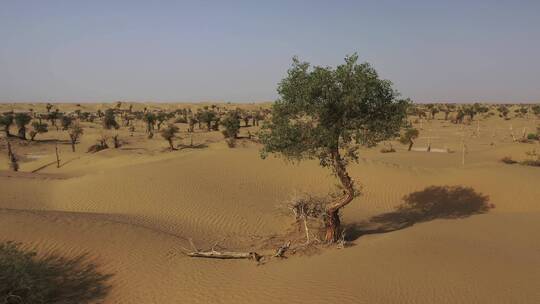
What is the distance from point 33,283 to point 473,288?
9895mm

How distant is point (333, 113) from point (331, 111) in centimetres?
10

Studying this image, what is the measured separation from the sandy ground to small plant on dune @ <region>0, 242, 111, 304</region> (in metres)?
0.39

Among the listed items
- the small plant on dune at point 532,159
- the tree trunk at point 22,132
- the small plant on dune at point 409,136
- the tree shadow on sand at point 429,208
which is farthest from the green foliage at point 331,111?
the tree trunk at point 22,132

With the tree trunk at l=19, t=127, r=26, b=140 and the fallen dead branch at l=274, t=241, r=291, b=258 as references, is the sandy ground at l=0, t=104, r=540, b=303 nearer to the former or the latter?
the fallen dead branch at l=274, t=241, r=291, b=258

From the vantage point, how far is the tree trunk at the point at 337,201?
12.9 meters

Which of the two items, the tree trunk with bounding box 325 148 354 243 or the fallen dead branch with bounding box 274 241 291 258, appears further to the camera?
the tree trunk with bounding box 325 148 354 243

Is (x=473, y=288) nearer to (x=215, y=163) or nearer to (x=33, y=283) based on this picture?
(x=33, y=283)

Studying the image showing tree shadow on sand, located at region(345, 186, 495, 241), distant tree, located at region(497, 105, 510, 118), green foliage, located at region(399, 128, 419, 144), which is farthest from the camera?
distant tree, located at region(497, 105, 510, 118)

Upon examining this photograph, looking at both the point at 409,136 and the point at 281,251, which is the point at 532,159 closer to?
the point at 409,136

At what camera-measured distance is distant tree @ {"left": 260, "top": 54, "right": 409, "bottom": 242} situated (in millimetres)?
12109

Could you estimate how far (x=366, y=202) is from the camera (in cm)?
2186

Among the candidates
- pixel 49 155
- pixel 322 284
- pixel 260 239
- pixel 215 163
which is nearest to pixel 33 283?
pixel 322 284

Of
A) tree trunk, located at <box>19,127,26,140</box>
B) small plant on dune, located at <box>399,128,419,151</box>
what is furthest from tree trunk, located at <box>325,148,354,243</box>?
tree trunk, located at <box>19,127,26,140</box>

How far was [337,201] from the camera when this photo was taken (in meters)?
13.4
